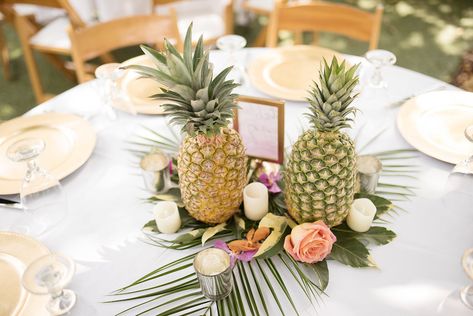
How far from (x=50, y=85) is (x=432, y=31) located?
3.04 meters

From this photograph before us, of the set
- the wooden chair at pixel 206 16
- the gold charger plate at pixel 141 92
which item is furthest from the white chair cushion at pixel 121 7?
the gold charger plate at pixel 141 92

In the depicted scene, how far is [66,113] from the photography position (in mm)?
1505

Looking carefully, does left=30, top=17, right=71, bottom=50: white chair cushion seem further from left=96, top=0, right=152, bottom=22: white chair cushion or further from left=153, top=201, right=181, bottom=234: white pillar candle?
left=153, top=201, right=181, bottom=234: white pillar candle

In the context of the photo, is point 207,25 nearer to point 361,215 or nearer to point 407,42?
point 407,42

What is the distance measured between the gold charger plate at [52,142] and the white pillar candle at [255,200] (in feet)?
1.75

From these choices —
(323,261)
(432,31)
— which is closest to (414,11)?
(432,31)

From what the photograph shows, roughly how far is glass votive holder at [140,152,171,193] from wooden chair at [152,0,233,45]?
1352 mm

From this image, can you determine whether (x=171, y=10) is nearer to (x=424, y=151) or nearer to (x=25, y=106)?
(x=424, y=151)

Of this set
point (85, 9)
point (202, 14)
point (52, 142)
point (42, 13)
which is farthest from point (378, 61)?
point (42, 13)

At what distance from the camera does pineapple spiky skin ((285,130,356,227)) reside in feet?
3.12

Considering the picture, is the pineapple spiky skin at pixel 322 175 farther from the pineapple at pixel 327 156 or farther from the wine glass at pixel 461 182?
the wine glass at pixel 461 182

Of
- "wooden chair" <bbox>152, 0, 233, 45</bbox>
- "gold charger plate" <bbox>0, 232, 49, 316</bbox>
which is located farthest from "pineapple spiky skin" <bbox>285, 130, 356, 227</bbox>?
"wooden chair" <bbox>152, 0, 233, 45</bbox>

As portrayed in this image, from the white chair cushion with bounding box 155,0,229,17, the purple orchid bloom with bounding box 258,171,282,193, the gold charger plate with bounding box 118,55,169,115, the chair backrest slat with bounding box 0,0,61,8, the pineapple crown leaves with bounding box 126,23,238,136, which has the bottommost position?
the purple orchid bloom with bounding box 258,171,282,193

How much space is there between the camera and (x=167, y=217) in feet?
3.52
